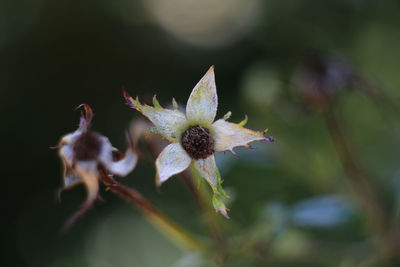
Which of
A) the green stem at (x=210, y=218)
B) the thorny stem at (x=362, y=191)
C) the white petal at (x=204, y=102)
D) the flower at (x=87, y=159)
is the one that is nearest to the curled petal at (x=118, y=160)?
the flower at (x=87, y=159)

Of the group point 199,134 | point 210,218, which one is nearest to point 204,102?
point 199,134

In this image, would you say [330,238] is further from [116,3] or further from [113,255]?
[116,3]

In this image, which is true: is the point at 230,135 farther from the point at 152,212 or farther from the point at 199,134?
the point at 152,212

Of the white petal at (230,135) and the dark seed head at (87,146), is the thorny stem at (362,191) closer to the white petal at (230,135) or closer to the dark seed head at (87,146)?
the white petal at (230,135)

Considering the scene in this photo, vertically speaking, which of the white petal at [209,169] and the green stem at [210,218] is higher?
the white petal at [209,169]

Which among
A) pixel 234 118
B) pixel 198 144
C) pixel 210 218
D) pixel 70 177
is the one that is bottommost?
pixel 234 118

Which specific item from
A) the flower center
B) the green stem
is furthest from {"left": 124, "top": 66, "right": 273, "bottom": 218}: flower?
the green stem

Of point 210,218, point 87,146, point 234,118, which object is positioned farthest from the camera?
point 234,118
